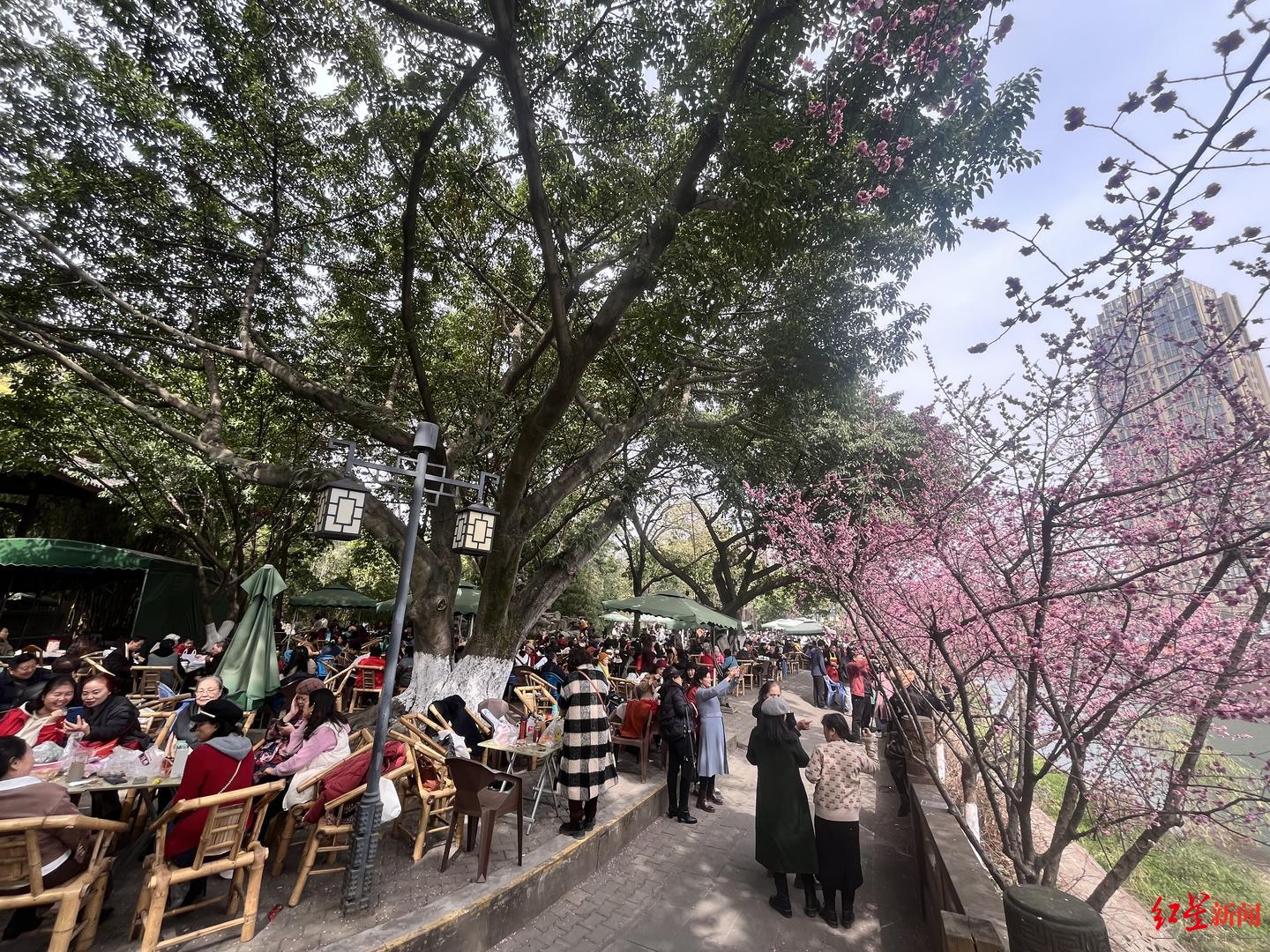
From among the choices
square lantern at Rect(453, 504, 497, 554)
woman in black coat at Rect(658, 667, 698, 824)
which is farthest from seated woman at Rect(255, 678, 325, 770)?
woman in black coat at Rect(658, 667, 698, 824)

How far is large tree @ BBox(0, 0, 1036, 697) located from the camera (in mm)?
4957

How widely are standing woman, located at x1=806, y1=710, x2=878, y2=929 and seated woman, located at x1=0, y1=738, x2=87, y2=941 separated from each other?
475 cm

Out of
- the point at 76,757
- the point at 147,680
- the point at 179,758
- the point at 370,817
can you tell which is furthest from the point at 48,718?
the point at 147,680

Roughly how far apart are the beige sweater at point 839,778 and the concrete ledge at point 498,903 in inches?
79.8

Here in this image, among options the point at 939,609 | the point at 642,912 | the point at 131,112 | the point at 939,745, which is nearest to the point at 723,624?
the point at 939,745

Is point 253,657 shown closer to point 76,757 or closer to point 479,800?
point 76,757

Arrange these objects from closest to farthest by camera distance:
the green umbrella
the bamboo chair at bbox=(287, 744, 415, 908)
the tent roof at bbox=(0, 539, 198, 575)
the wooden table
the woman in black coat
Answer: the bamboo chair at bbox=(287, 744, 415, 908) < the wooden table < the woman in black coat < the green umbrella < the tent roof at bbox=(0, 539, 198, 575)

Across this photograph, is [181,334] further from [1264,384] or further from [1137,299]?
[1264,384]

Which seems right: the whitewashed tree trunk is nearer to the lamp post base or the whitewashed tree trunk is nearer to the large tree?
the large tree

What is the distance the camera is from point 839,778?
4449 millimetres

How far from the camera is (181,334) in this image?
6629 mm

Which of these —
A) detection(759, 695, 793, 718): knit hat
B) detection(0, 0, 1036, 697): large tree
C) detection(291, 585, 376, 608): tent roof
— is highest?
detection(0, 0, 1036, 697): large tree

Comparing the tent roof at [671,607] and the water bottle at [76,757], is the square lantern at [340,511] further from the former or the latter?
the tent roof at [671,607]

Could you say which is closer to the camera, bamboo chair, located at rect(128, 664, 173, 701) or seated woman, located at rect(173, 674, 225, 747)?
seated woman, located at rect(173, 674, 225, 747)
